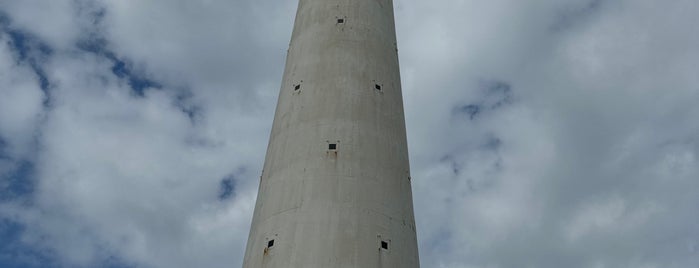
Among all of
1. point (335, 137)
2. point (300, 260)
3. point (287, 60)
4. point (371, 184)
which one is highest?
point (287, 60)

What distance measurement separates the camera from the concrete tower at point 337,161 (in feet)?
50.6

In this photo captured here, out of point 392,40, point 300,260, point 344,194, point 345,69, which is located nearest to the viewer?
point 300,260

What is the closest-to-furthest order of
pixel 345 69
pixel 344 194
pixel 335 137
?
1. pixel 344 194
2. pixel 335 137
3. pixel 345 69

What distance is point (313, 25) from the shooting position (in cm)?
2203

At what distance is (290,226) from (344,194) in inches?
61.9

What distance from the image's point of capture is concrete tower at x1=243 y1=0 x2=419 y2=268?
15.4 metres

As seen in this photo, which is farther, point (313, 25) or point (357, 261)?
point (313, 25)

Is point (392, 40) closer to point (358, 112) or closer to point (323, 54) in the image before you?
point (323, 54)

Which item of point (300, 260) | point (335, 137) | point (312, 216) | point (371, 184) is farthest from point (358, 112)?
point (300, 260)

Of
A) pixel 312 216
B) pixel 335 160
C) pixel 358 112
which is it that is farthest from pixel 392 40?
pixel 312 216

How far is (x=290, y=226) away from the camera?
1570cm

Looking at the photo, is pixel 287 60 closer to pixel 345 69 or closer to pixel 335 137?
pixel 345 69

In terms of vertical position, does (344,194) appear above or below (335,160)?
below

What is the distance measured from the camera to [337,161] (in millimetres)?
16938
